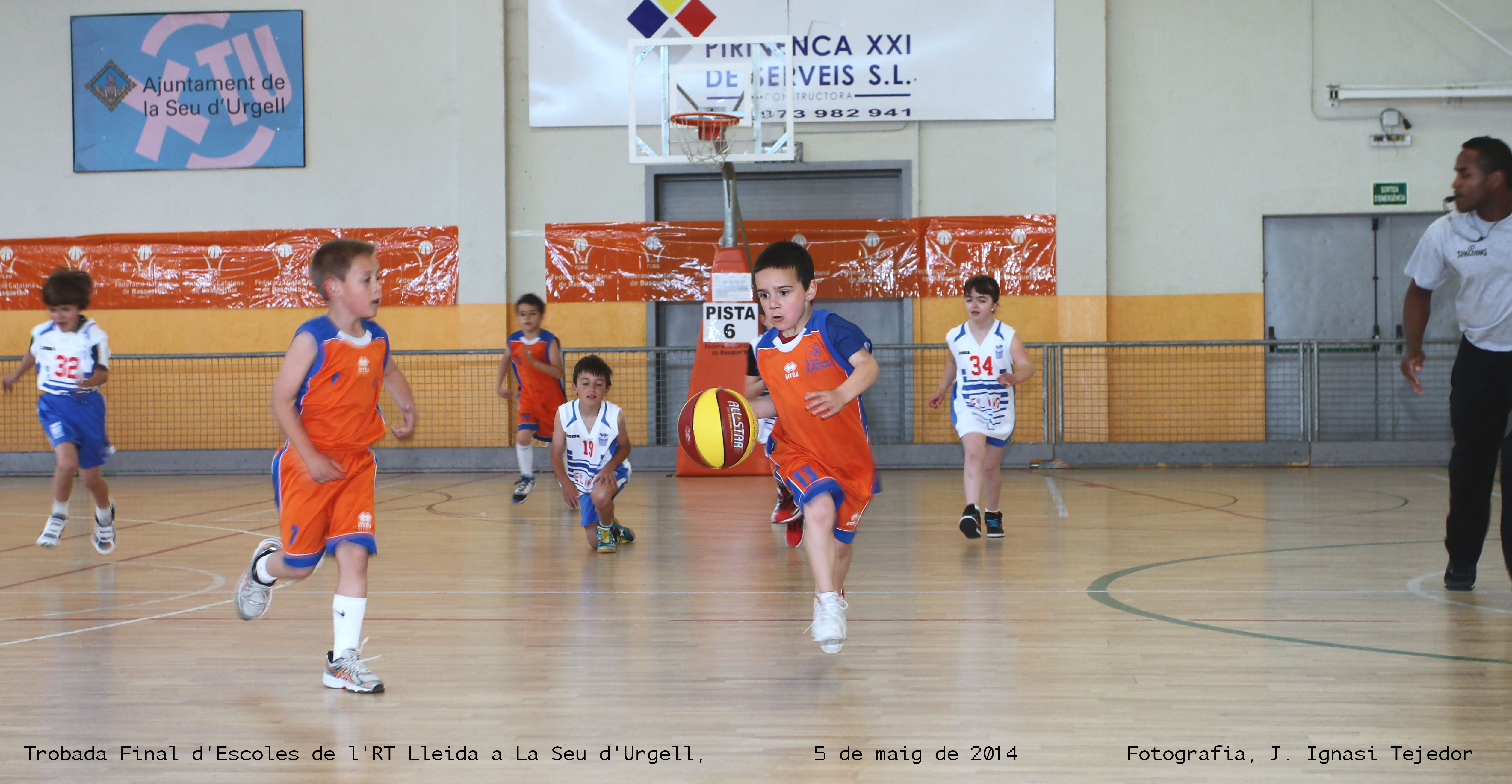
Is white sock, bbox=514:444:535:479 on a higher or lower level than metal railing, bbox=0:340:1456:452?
lower

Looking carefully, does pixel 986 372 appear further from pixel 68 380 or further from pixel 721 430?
pixel 68 380

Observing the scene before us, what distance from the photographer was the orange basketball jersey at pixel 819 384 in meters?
4.10

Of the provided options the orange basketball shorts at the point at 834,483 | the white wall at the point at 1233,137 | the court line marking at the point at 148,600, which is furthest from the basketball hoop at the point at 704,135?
the orange basketball shorts at the point at 834,483

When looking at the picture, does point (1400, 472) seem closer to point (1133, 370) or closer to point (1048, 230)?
point (1133, 370)

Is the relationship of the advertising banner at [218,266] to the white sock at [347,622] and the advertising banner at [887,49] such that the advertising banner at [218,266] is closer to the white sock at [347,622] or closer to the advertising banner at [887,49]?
the advertising banner at [887,49]

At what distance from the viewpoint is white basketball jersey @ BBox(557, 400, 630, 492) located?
6746mm

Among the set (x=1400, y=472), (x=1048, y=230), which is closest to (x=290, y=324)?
(x=1048, y=230)

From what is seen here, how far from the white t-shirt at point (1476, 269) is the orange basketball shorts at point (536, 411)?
693 centimetres

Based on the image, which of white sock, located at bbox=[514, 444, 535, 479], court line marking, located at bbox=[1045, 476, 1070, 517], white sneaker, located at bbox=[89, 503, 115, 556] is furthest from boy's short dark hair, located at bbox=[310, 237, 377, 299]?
white sock, located at bbox=[514, 444, 535, 479]

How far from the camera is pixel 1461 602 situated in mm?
4629

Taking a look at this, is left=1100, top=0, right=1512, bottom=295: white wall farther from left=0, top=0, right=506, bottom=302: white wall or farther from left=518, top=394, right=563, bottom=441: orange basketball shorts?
left=0, top=0, right=506, bottom=302: white wall

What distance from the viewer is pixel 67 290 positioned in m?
6.75

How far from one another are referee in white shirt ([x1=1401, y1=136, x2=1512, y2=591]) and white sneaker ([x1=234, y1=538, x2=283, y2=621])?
4256mm

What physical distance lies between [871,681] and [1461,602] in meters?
2.58
